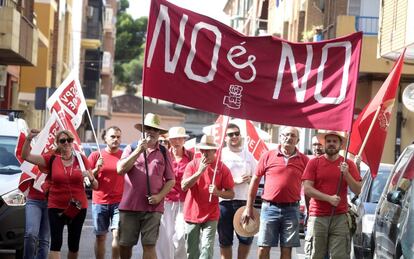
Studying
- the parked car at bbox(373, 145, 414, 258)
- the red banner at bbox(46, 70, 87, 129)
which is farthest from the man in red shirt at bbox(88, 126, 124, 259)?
the parked car at bbox(373, 145, 414, 258)

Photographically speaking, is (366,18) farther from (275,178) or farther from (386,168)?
(275,178)

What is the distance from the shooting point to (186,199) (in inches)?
530

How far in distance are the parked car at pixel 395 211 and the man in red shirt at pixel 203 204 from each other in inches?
81.3

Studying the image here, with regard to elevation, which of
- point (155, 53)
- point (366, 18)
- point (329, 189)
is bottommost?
point (329, 189)

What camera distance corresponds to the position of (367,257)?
1271 centimetres

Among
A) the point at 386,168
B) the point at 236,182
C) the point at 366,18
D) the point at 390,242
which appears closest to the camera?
the point at 390,242

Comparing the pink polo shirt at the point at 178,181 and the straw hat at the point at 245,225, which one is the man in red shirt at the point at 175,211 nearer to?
the pink polo shirt at the point at 178,181

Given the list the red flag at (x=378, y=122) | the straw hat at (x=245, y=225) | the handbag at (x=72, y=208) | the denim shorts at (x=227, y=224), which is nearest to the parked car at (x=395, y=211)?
the red flag at (x=378, y=122)

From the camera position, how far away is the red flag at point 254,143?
19781mm

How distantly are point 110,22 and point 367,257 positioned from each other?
256ft

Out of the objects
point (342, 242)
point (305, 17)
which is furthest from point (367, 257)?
point (305, 17)

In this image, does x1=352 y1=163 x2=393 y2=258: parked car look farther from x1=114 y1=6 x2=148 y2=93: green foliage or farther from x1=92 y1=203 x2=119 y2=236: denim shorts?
x1=114 y1=6 x2=148 y2=93: green foliage

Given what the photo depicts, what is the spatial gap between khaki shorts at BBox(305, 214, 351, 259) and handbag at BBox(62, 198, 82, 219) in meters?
2.58

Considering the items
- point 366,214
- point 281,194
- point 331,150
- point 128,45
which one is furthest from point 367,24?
point 128,45
